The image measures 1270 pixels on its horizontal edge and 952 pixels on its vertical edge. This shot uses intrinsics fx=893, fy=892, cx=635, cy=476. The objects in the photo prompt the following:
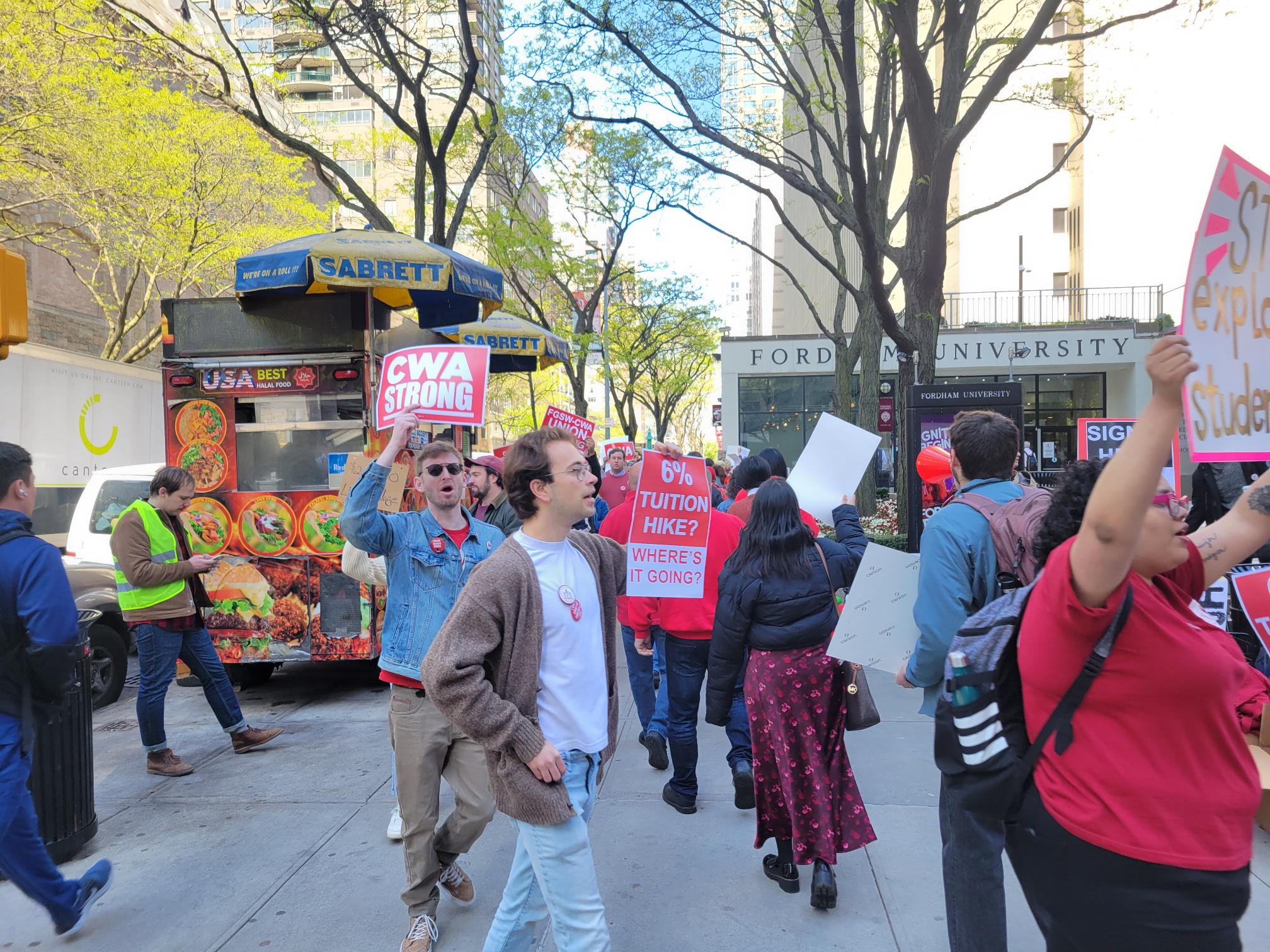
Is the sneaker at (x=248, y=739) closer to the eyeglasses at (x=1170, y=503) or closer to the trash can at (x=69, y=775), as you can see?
the trash can at (x=69, y=775)

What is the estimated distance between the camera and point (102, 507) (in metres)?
8.63

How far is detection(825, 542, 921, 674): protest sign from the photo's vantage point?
3322mm

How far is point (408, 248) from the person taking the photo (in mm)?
6891

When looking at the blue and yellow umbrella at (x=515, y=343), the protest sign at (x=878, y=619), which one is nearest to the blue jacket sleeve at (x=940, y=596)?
the protest sign at (x=878, y=619)

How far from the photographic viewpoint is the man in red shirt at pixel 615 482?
1070 cm

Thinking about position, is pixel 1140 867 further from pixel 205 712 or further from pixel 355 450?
pixel 205 712

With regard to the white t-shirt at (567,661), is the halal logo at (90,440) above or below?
above

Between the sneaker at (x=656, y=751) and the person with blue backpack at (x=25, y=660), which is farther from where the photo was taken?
the sneaker at (x=656, y=751)

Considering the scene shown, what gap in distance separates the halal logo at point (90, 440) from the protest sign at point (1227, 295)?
12.8 meters

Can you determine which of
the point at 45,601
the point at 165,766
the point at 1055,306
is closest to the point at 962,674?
the point at 45,601

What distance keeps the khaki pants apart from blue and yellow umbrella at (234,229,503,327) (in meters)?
3.78

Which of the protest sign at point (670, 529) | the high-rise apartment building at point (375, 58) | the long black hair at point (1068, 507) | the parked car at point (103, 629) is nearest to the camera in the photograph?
the long black hair at point (1068, 507)

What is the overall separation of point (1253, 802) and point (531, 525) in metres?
1.90

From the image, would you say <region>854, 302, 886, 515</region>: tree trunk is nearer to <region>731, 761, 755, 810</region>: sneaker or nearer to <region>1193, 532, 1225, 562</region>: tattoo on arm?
<region>731, 761, 755, 810</region>: sneaker
